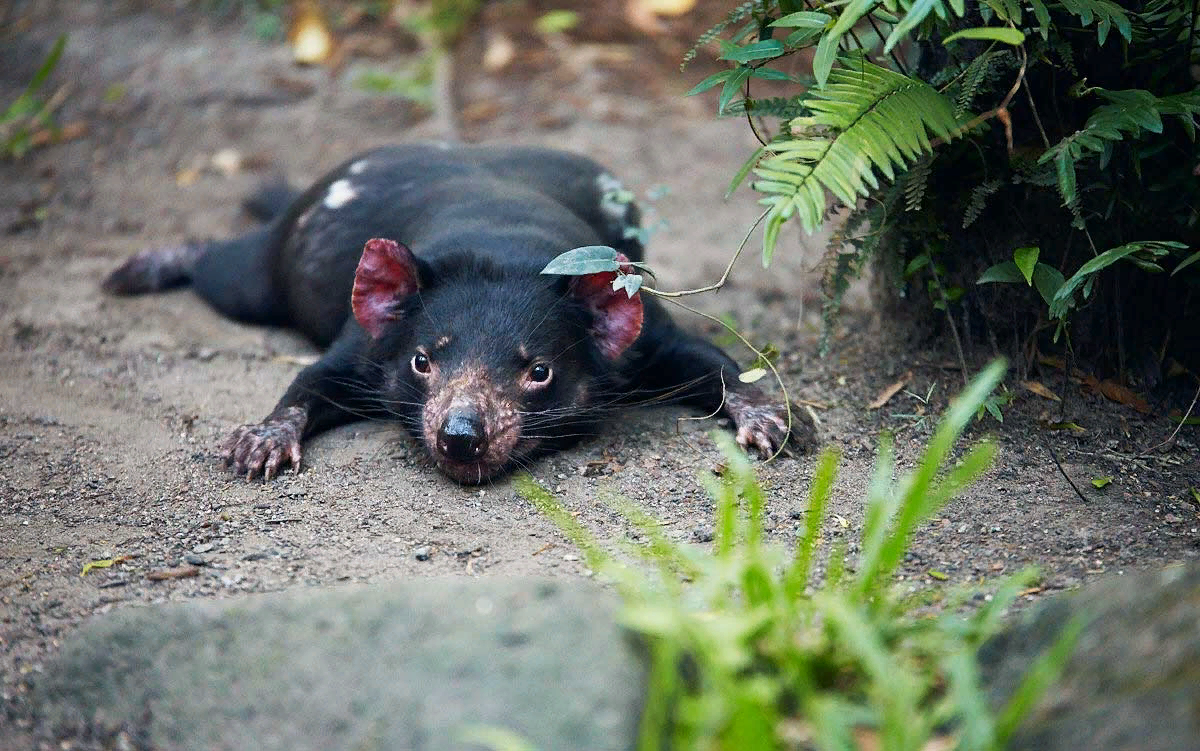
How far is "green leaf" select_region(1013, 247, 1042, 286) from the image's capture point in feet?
10.5

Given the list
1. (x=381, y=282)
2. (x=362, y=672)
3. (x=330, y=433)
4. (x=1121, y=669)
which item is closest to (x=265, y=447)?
(x=330, y=433)

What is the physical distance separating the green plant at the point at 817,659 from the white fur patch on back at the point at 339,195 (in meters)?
2.83

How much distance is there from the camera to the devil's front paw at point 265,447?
139 inches

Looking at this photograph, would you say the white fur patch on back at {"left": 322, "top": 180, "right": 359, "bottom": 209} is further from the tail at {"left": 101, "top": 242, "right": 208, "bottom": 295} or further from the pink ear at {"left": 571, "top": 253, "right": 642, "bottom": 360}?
the pink ear at {"left": 571, "top": 253, "right": 642, "bottom": 360}

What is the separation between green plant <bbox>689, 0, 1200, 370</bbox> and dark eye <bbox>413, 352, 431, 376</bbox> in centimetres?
117

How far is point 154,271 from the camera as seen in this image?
17.4 feet

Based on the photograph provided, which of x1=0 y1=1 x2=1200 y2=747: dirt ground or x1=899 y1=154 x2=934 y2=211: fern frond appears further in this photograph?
x1=899 y1=154 x2=934 y2=211: fern frond

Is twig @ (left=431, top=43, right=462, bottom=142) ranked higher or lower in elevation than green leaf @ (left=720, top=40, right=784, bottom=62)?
lower

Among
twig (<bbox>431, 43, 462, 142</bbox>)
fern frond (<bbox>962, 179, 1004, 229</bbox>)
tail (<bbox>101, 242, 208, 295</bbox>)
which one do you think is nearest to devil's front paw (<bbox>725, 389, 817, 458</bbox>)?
fern frond (<bbox>962, 179, 1004, 229</bbox>)

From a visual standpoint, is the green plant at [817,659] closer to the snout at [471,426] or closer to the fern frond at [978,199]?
the snout at [471,426]

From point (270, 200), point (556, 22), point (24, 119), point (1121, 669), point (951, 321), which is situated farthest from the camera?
point (556, 22)

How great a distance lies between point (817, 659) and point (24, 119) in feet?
21.3

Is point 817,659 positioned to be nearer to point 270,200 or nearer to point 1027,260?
point 1027,260

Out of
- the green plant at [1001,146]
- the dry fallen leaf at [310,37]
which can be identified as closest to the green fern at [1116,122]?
the green plant at [1001,146]
